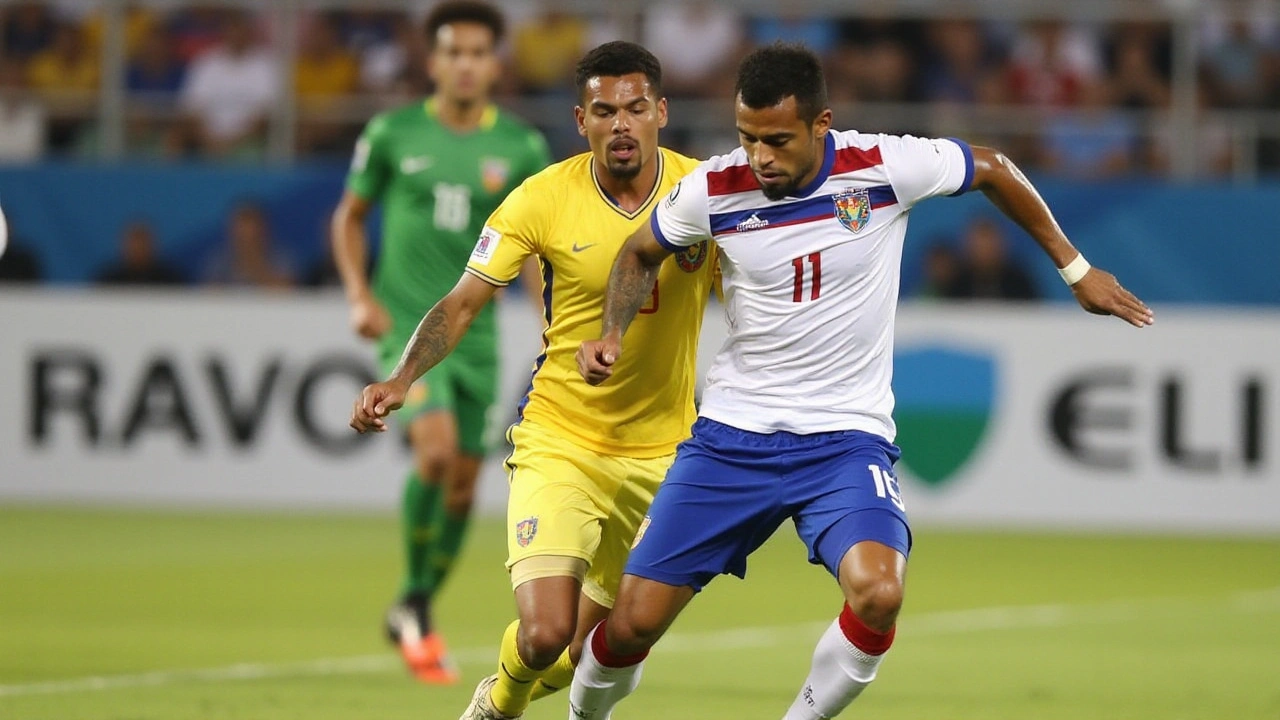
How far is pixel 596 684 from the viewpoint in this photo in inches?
260

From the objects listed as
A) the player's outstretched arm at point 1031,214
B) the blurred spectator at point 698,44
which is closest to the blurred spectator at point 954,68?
the blurred spectator at point 698,44

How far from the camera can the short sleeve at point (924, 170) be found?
6.38m

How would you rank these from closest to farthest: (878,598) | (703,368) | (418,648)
→ 1. (878,598)
2. (418,648)
3. (703,368)

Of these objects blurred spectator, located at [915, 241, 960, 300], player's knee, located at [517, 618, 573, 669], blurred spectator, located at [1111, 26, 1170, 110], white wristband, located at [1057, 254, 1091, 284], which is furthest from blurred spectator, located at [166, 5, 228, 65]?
white wristband, located at [1057, 254, 1091, 284]

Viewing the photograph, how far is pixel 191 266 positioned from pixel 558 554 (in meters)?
10.4

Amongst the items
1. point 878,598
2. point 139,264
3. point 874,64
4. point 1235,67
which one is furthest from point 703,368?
point 878,598

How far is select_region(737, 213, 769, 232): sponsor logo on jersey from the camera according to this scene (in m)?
6.34

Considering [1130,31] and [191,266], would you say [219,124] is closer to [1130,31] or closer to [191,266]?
[191,266]

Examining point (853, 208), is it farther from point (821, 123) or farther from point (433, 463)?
point (433, 463)

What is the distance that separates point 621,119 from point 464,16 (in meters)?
2.96

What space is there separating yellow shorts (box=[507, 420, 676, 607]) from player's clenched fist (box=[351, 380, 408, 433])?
56cm

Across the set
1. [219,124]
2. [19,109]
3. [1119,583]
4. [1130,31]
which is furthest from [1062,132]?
[19,109]

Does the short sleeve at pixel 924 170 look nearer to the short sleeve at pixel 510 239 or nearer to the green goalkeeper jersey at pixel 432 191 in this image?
the short sleeve at pixel 510 239

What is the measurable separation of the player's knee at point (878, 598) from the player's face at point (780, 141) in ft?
3.83
